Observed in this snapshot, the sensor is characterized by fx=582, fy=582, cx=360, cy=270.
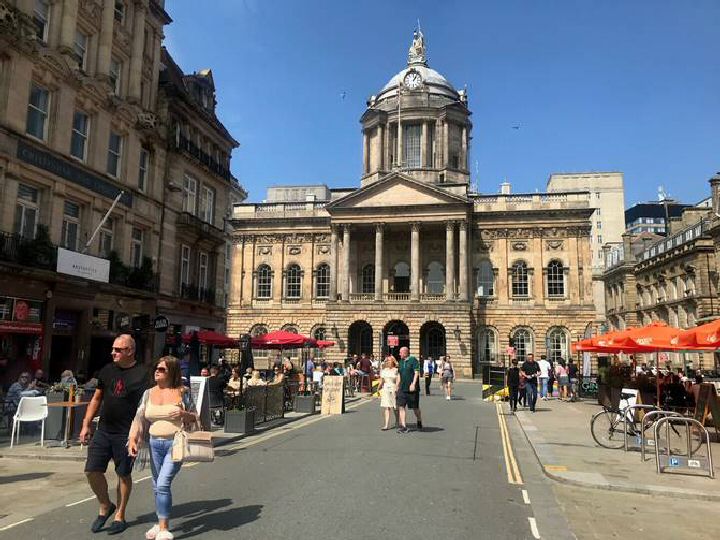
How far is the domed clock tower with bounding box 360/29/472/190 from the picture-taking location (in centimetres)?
5781

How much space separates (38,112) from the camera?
1878 centimetres

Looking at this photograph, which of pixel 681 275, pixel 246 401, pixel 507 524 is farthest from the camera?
pixel 681 275

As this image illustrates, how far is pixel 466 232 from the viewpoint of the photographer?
4816cm

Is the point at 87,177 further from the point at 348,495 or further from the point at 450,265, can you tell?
the point at 450,265

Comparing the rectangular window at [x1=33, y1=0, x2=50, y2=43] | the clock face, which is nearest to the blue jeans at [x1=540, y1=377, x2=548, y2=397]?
the rectangular window at [x1=33, y1=0, x2=50, y2=43]

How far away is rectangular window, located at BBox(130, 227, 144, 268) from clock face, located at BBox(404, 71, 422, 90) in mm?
42415

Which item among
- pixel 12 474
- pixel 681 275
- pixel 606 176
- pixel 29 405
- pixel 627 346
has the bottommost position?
pixel 12 474

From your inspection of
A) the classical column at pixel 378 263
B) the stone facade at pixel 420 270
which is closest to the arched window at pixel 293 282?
the stone facade at pixel 420 270

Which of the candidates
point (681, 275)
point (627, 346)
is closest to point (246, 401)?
point (627, 346)

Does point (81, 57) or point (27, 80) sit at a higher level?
point (81, 57)

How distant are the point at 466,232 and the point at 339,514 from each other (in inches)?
1690

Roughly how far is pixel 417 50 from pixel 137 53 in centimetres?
5012

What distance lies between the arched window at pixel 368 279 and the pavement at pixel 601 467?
122ft

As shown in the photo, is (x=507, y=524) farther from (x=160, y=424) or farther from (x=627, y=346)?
(x=627, y=346)
